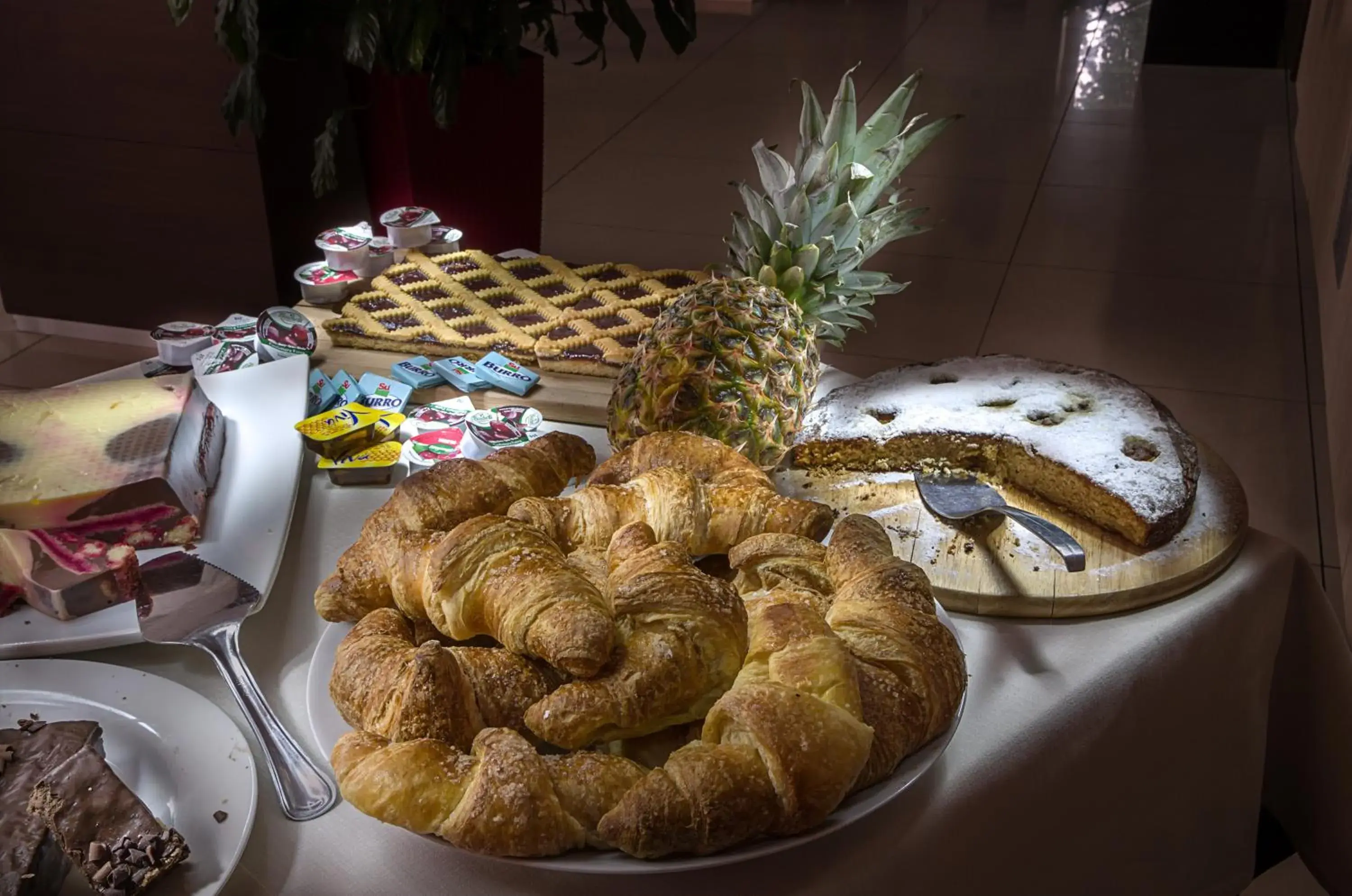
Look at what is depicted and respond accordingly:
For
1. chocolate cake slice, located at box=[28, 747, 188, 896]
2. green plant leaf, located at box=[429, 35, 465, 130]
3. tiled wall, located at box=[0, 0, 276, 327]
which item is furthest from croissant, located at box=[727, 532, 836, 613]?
tiled wall, located at box=[0, 0, 276, 327]

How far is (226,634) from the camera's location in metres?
1.11

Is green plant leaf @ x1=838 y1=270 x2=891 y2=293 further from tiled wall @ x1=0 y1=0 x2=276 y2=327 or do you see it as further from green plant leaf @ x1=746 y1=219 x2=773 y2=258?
tiled wall @ x1=0 y1=0 x2=276 y2=327

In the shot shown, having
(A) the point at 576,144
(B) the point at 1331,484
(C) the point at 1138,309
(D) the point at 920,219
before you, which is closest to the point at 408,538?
(B) the point at 1331,484

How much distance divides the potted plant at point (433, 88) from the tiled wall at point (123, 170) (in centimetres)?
37

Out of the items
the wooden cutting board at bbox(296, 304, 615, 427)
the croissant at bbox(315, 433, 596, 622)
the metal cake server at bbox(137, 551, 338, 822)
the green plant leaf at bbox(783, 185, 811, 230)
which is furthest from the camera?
the wooden cutting board at bbox(296, 304, 615, 427)

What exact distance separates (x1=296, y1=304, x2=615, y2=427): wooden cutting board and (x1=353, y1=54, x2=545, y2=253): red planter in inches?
33.9

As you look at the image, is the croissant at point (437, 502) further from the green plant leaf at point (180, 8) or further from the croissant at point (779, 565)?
the green plant leaf at point (180, 8)

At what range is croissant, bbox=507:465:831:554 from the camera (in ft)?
3.76

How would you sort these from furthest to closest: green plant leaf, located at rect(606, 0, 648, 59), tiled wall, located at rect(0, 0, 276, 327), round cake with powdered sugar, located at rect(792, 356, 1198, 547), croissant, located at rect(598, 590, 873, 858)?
tiled wall, located at rect(0, 0, 276, 327) < green plant leaf, located at rect(606, 0, 648, 59) < round cake with powdered sugar, located at rect(792, 356, 1198, 547) < croissant, located at rect(598, 590, 873, 858)

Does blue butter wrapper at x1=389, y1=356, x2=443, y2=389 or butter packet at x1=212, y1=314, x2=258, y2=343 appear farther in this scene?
butter packet at x1=212, y1=314, x2=258, y2=343

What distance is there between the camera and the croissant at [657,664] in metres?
0.90

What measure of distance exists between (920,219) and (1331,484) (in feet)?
6.61

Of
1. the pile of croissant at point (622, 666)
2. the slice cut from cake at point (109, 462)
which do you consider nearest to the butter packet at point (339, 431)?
the slice cut from cake at point (109, 462)

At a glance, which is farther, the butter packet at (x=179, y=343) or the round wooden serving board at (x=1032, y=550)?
the butter packet at (x=179, y=343)
